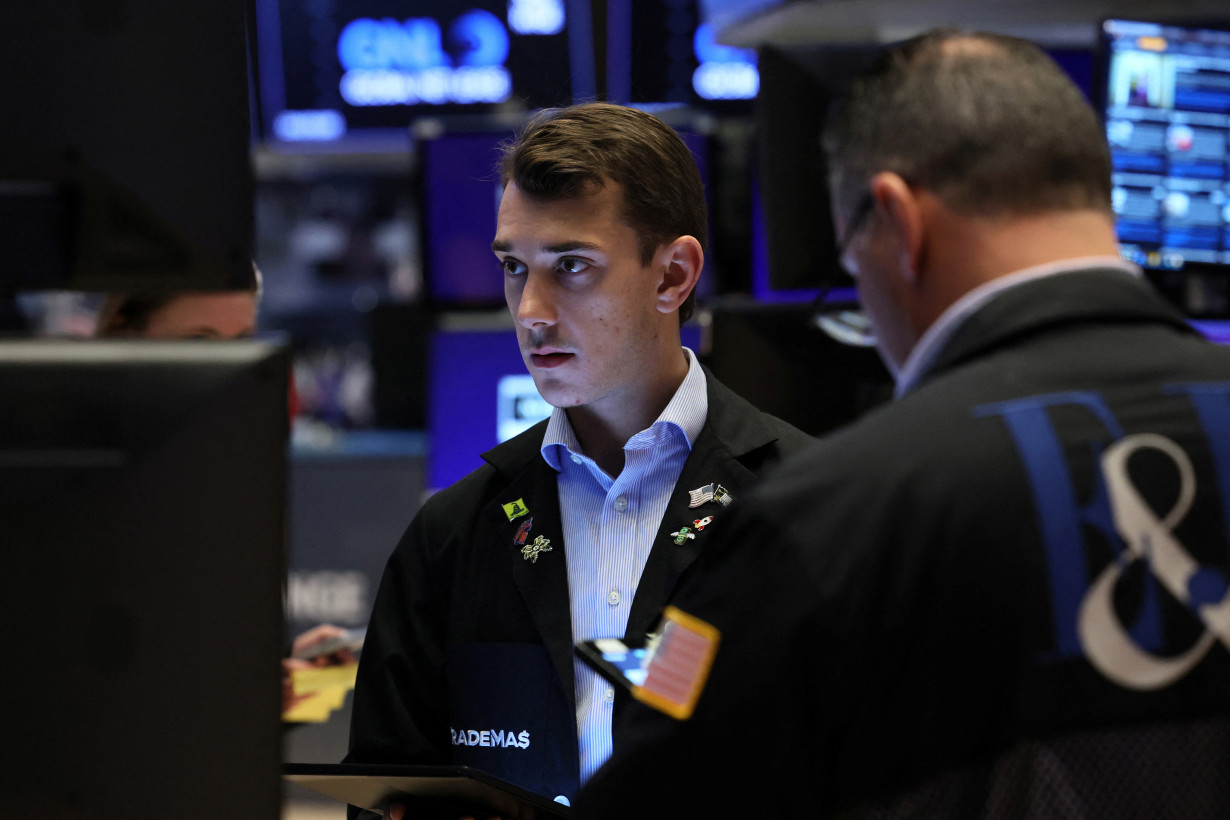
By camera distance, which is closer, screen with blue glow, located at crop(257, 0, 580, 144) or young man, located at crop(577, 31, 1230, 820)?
young man, located at crop(577, 31, 1230, 820)

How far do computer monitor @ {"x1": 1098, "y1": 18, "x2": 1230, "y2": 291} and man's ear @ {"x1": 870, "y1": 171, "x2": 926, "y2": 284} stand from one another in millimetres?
1620

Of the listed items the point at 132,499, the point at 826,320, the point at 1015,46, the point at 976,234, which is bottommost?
the point at 826,320

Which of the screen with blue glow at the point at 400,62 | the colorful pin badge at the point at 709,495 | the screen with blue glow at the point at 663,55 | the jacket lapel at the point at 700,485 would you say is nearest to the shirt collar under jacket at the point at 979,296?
the jacket lapel at the point at 700,485

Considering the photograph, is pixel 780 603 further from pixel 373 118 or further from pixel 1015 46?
pixel 373 118

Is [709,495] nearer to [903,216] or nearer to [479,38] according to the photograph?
[903,216]

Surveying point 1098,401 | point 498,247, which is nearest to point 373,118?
point 498,247

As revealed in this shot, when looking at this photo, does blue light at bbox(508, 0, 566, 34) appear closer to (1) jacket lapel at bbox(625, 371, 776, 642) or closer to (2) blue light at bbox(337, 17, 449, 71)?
(2) blue light at bbox(337, 17, 449, 71)

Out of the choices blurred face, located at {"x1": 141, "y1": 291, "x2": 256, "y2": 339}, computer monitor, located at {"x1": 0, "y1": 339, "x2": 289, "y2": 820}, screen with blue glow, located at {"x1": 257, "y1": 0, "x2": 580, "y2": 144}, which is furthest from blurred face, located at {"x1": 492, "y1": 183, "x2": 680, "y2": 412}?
screen with blue glow, located at {"x1": 257, "y1": 0, "x2": 580, "y2": 144}

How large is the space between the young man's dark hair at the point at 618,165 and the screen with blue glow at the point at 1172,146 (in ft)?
3.95

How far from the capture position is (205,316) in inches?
56.6

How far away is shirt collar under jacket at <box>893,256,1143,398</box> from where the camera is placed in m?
1.03

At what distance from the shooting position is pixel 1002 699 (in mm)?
933

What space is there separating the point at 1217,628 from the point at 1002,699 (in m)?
0.19

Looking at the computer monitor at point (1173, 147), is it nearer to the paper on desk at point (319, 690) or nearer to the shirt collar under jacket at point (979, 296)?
the shirt collar under jacket at point (979, 296)
